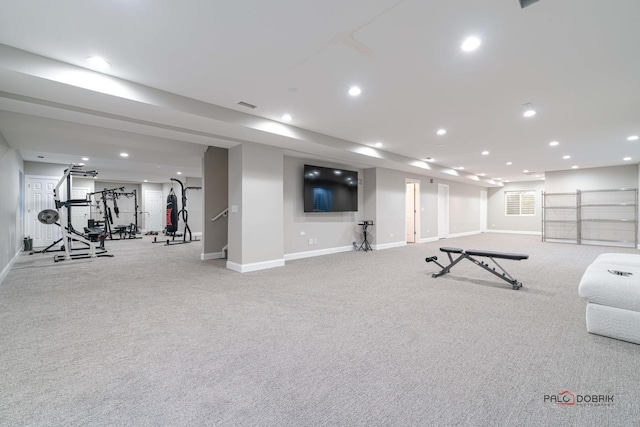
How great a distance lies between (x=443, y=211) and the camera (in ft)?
36.7

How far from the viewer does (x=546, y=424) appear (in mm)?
1507

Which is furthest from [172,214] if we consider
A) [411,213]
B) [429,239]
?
[429,239]

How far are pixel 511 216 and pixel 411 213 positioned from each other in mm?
6852

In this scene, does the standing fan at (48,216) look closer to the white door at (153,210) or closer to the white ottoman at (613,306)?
the white door at (153,210)

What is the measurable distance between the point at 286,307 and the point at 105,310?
2.07 m

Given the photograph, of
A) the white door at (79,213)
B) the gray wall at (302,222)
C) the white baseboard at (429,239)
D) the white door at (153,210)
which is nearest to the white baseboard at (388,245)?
the gray wall at (302,222)

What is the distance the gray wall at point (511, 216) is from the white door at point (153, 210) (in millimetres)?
16408

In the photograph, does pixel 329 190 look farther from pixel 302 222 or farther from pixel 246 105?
pixel 246 105

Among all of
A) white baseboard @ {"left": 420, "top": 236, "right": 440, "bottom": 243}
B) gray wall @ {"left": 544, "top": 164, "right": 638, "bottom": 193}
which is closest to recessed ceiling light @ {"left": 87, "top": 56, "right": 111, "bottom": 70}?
white baseboard @ {"left": 420, "top": 236, "right": 440, "bottom": 243}

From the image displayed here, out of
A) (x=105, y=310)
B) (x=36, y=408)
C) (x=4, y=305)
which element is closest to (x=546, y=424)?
(x=36, y=408)

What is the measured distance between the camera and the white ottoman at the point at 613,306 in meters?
2.38

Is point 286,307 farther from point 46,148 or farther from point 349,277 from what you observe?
point 46,148

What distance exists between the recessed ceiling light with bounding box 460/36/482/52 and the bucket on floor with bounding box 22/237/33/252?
10714mm

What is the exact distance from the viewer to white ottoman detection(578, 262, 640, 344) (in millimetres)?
2385
